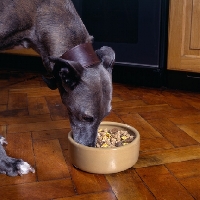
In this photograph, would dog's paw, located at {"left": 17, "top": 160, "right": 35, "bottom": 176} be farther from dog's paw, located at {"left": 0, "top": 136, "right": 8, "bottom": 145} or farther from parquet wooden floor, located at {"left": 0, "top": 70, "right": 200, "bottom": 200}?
dog's paw, located at {"left": 0, "top": 136, "right": 8, "bottom": 145}

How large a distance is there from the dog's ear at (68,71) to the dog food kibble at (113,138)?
0.77 ft

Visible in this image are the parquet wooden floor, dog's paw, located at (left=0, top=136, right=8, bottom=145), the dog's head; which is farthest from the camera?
dog's paw, located at (left=0, top=136, right=8, bottom=145)

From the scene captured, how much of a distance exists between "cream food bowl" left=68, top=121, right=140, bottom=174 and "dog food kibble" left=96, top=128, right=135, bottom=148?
0.24 ft

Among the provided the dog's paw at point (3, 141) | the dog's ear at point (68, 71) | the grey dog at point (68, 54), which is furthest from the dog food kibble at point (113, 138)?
the dog's paw at point (3, 141)

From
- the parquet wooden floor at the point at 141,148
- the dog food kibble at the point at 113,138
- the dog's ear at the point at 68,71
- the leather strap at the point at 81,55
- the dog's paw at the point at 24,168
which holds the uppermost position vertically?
the leather strap at the point at 81,55

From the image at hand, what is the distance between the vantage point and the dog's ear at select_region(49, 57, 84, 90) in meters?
1.12

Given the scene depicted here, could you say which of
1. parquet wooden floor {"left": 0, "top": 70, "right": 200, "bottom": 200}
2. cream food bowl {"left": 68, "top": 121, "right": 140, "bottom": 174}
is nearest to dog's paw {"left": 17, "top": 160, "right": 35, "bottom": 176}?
parquet wooden floor {"left": 0, "top": 70, "right": 200, "bottom": 200}

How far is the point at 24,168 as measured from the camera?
1.17 m

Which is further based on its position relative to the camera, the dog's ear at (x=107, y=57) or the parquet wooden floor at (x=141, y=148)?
the dog's ear at (x=107, y=57)

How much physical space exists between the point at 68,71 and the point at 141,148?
47cm

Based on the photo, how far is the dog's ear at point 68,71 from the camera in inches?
44.0

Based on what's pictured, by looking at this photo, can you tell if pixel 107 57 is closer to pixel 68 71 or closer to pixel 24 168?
pixel 68 71

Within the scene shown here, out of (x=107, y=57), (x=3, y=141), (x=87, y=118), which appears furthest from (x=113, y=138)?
(x=3, y=141)

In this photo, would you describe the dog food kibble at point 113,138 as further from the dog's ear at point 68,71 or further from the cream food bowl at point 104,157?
the dog's ear at point 68,71
